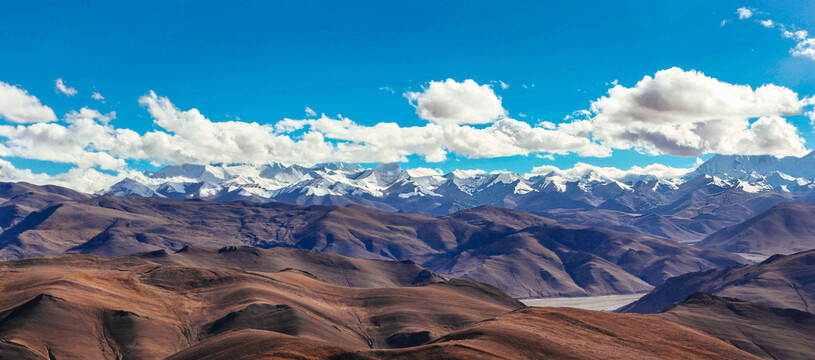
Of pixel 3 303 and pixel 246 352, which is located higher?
pixel 3 303

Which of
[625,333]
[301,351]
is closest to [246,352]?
[301,351]

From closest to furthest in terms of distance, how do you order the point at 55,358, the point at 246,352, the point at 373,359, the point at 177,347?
the point at 373,359, the point at 246,352, the point at 55,358, the point at 177,347

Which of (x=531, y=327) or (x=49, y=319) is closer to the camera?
(x=531, y=327)

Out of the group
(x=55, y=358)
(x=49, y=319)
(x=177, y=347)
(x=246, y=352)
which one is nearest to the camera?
(x=246, y=352)

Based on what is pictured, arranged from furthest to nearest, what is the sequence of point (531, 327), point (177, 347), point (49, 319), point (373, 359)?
point (177, 347), point (49, 319), point (531, 327), point (373, 359)

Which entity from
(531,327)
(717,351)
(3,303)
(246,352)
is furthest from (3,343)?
(717,351)

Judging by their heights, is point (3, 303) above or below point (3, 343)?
above

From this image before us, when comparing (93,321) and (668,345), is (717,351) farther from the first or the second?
(93,321)

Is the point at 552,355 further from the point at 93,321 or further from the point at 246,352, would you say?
the point at 93,321

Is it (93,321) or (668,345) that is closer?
(668,345)
